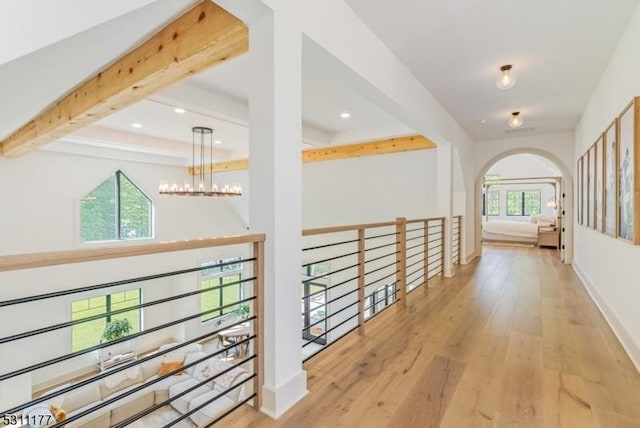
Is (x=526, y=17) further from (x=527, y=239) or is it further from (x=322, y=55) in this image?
(x=527, y=239)

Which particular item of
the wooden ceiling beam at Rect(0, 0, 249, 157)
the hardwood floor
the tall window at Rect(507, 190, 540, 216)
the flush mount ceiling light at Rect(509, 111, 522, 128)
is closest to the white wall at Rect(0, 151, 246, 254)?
the wooden ceiling beam at Rect(0, 0, 249, 157)

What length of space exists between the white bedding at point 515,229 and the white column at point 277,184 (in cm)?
873

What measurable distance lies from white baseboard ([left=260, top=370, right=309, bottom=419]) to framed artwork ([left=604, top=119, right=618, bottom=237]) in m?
2.78

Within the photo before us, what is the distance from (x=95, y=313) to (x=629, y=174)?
9145 millimetres

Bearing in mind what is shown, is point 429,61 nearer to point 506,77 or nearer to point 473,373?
point 506,77

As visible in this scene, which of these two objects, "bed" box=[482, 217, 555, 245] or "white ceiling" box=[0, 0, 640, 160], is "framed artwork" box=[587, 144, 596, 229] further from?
"bed" box=[482, 217, 555, 245]

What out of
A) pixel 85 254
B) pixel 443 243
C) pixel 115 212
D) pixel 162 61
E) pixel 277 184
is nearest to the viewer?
pixel 85 254

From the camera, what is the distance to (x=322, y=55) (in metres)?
2.01

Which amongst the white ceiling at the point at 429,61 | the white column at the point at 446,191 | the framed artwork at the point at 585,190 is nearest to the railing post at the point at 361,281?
the white ceiling at the point at 429,61

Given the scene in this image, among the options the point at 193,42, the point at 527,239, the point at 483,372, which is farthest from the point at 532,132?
the point at 193,42

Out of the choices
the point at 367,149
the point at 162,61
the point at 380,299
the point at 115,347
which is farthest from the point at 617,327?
the point at 115,347

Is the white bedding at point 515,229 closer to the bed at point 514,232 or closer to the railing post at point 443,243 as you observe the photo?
the bed at point 514,232

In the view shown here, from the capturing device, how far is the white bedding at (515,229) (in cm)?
832

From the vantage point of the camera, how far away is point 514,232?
855cm
